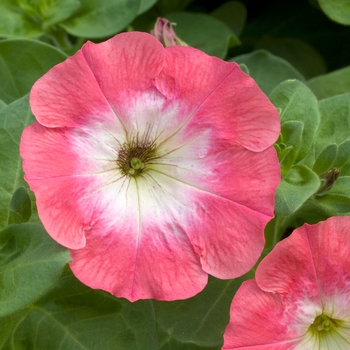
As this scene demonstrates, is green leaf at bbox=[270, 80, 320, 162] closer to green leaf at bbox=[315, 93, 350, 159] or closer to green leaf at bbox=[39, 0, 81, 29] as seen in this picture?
green leaf at bbox=[315, 93, 350, 159]

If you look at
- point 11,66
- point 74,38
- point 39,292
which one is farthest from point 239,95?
point 74,38

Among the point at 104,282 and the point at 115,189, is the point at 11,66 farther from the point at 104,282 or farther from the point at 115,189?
the point at 104,282

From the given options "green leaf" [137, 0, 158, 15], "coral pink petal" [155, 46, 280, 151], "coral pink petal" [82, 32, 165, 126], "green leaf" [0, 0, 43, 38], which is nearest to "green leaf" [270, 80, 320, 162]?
"coral pink petal" [155, 46, 280, 151]

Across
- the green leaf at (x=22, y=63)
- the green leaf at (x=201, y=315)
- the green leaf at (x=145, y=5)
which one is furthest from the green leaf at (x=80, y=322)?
the green leaf at (x=145, y=5)

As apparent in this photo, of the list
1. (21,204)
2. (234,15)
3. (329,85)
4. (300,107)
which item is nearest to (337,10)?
(329,85)

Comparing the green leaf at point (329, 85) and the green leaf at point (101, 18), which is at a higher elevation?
the green leaf at point (101, 18)

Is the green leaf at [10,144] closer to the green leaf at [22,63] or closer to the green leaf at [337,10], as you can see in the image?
the green leaf at [22,63]
